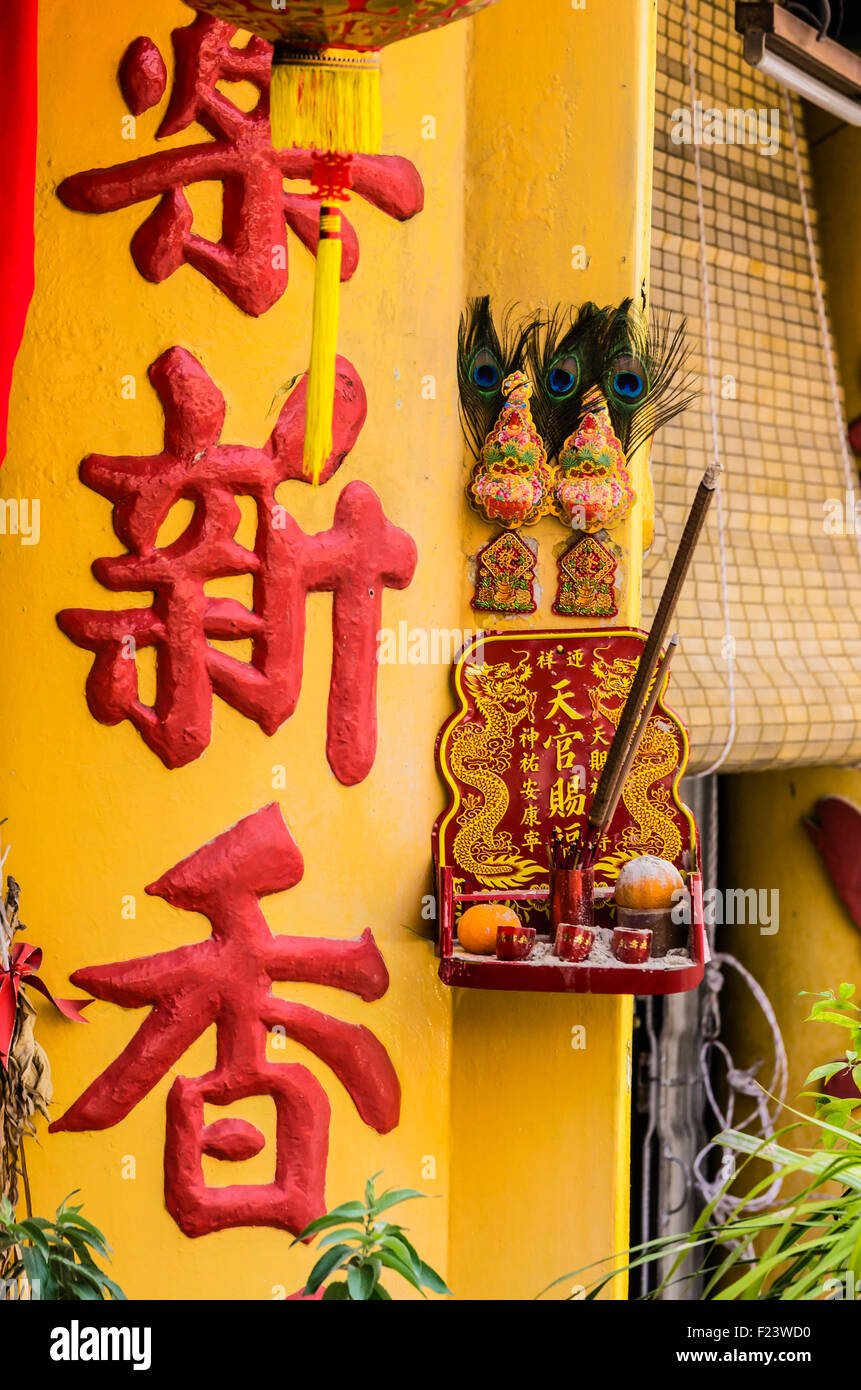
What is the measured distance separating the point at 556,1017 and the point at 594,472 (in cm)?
111

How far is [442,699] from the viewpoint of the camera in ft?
8.85

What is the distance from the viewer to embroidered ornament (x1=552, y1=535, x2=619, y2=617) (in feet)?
8.87

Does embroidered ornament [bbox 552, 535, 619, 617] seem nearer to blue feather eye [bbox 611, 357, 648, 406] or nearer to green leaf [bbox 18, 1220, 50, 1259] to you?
blue feather eye [bbox 611, 357, 648, 406]

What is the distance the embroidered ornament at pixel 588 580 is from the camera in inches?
106

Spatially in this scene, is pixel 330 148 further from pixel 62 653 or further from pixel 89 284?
pixel 62 653

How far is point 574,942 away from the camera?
2.41 meters

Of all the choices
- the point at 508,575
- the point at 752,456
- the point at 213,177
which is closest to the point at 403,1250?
the point at 508,575

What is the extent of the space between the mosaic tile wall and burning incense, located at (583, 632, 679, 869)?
850 millimetres

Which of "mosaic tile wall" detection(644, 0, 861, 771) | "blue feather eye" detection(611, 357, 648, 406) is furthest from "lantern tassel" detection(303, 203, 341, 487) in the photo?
"mosaic tile wall" detection(644, 0, 861, 771)

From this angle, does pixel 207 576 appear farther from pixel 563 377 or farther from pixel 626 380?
pixel 626 380

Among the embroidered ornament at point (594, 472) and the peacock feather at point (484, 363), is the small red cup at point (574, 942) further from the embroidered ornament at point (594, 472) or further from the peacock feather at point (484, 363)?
the peacock feather at point (484, 363)

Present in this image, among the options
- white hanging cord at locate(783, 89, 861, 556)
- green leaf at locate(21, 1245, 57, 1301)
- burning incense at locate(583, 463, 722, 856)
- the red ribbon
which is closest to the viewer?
green leaf at locate(21, 1245, 57, 1301)

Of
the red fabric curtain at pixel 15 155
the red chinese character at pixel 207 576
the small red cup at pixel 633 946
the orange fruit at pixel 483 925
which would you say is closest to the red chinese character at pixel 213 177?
the red chinese character at pixel 207 576
